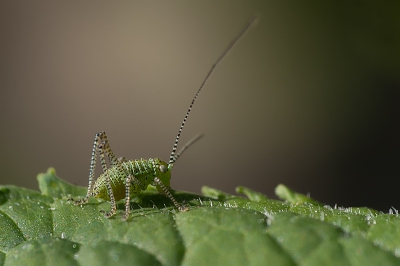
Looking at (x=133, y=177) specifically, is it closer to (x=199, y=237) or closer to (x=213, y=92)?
(x=199, y=237)

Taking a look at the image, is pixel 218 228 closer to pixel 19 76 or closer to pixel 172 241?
pixel 172 241

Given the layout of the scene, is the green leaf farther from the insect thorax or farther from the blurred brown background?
the blurred brown background

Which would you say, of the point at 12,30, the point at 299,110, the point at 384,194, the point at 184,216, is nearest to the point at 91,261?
the point at 184,216

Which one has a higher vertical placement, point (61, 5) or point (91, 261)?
point (61, 5)

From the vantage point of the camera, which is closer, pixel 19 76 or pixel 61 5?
pixel 19 76

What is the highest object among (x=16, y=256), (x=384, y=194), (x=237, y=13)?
(x=237, y=13)

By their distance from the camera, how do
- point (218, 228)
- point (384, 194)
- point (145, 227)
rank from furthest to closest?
point (384, 194), point (145, 227), point (218, 228)

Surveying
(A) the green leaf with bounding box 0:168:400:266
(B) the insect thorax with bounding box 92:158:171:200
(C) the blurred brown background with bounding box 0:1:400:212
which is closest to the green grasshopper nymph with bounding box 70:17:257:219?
(B) the insect thorax with bounding box 92:158:171:200
